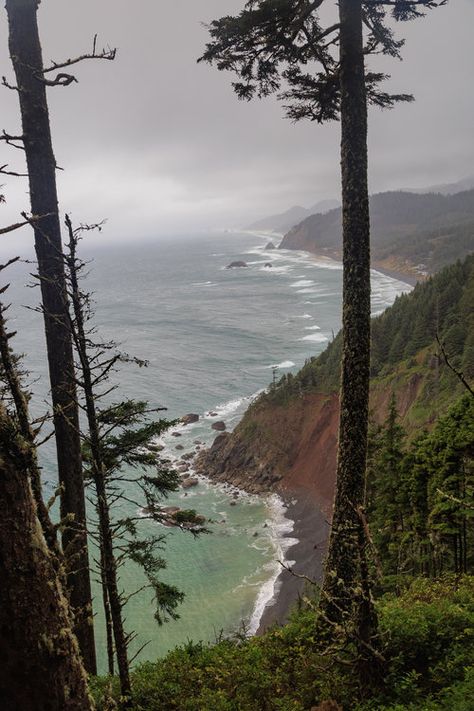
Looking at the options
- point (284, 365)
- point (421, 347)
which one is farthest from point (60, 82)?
point (284, 365)

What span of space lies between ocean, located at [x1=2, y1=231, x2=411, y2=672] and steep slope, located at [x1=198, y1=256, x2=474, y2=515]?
3.43 metres

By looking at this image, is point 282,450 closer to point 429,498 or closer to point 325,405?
point 325,405

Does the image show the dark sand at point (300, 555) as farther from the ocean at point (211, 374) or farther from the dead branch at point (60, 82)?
the dead branch at point (60, 82)

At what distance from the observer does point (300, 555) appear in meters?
31.7

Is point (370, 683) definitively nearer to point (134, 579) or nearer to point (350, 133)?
point (350, 133)

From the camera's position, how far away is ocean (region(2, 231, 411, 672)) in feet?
90.5

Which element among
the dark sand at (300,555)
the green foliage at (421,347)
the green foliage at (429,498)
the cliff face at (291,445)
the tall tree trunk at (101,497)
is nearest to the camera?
the tall tree trunk at (101,497)

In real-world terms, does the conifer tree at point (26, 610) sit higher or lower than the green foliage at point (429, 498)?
higher

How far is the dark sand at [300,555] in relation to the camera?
26.2 m

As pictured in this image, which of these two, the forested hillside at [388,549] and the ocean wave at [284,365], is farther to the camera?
the ocean wave at [284,365]

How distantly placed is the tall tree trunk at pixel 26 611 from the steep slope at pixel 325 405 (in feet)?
122

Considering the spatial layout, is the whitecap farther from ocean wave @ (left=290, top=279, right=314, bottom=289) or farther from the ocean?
ocean wave @ (left=290, top=279, right=314, bottom=289)

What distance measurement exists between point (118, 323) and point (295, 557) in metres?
73.2

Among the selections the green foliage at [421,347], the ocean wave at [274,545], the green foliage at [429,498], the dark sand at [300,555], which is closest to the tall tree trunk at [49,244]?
the green foliage at [429,498]
